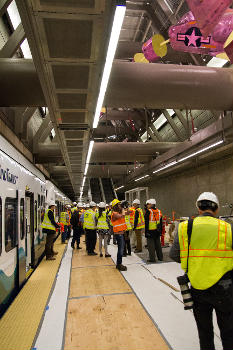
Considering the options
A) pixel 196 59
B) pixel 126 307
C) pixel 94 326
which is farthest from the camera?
pixel 196 59

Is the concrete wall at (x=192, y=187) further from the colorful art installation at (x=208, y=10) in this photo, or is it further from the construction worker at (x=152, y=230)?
the colorful art installation at (x=208, y=10)

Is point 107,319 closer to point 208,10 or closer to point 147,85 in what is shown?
point 147,85

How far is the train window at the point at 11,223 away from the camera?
447cm

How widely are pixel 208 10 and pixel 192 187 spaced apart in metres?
12.7

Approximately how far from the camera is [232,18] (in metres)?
3.93

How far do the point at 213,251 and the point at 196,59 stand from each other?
27.8ft

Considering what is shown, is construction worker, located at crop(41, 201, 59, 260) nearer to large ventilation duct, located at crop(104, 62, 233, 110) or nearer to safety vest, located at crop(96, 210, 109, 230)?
safety vest, located at crop(96, 210, 109, 230)

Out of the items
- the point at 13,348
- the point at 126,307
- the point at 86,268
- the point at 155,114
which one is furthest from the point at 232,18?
the point at 155,114

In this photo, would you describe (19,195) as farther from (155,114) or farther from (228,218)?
(155,114)

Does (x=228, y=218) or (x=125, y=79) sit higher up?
(x=125, y=79)

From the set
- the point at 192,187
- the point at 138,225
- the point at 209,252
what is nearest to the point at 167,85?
the point at 209,252

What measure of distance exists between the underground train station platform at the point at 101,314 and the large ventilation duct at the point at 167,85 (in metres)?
3.62

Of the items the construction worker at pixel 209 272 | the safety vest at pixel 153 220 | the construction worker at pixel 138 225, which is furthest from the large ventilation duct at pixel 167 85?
the construction worker at pixel 138 225

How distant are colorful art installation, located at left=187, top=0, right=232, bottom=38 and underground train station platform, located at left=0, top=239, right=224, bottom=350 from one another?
141 inches
